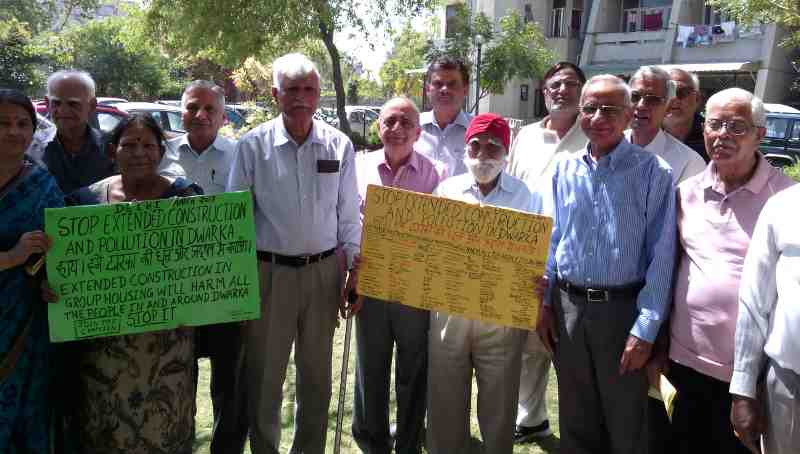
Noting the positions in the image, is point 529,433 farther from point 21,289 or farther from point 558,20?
point 558,20

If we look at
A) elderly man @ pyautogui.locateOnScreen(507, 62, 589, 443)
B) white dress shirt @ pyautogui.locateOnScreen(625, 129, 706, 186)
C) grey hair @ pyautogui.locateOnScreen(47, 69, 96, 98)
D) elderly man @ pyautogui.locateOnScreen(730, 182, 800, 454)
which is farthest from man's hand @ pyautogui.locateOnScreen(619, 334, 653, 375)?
grey hair @ pyautogui.locateOnScreen(47, 69, 96, 98)

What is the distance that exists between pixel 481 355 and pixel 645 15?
2801 cm

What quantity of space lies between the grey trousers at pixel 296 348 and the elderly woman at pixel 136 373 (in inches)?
24.3

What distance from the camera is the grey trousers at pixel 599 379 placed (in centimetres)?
318

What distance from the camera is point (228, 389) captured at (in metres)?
3.83

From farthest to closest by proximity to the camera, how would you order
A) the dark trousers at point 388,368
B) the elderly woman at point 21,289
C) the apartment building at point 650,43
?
the apartment building at point 650,43 → the dark trousers at point 388,368 → the elderly woman at point 21,289

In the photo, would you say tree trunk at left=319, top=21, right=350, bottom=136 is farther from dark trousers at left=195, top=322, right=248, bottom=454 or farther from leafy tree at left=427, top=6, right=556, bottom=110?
dark trousers at left=195, top=322, right=248, bottom=454

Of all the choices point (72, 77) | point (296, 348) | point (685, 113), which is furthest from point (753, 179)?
point (72, 77)

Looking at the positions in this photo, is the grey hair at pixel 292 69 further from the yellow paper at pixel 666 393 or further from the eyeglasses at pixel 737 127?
the yellow paper at pixel 666 393

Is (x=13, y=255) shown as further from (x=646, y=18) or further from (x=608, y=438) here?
(x=646, y=18)

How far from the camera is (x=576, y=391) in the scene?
334 centimetres

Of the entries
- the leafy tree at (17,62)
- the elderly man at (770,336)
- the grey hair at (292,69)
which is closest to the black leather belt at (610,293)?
the elderly man at (770,336)

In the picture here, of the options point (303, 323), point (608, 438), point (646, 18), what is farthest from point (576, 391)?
point (646, 18)

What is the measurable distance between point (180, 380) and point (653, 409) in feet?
8.58
